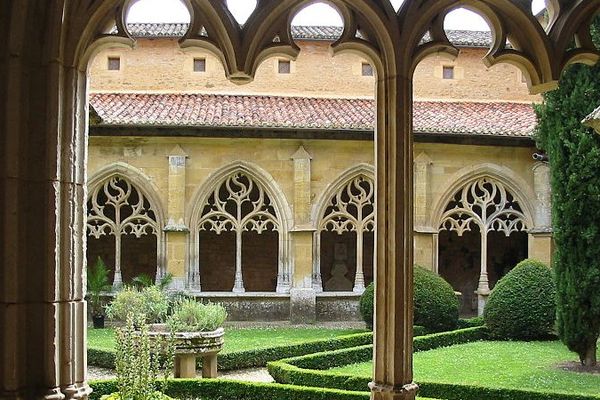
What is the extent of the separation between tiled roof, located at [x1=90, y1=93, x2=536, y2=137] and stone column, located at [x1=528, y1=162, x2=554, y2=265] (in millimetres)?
910

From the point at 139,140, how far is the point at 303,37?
14.7 feet

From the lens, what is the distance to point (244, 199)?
47.7 ft

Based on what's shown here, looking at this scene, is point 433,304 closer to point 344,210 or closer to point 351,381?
point 344,210

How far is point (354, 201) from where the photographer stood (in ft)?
48.0

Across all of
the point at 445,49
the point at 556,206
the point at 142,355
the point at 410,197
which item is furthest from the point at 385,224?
the point at 556,206

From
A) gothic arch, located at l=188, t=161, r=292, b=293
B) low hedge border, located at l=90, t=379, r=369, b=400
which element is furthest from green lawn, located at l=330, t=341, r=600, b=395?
gothic arch, located at l=188, t=161, r=292, b=293

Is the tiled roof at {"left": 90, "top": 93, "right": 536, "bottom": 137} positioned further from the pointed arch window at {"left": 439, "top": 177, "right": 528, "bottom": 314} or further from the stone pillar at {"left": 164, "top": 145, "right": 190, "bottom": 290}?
the pointed arch window at {"left": 439, "top": 177, "right": 528, "bottom": 314}

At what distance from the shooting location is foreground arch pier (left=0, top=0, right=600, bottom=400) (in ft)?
9.52

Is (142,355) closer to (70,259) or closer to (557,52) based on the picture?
(70,259)

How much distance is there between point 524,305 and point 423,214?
138 inches

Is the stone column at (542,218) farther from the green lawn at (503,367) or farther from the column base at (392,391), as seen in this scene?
the column base at (392,391)

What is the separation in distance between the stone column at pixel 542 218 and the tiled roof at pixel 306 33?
10.7ft

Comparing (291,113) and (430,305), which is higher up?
(291,113)

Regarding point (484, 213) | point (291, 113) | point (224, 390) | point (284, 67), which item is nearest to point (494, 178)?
point (484, 213)
